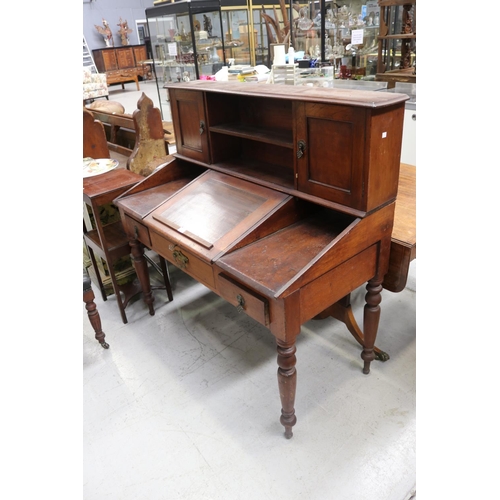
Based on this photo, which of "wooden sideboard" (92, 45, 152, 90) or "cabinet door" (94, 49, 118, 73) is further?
"wooden sideboard" (92, 45, 152, 90)

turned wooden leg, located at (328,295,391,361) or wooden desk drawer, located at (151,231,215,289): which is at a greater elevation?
wooden desk drawer, located at (151,231,215,289)

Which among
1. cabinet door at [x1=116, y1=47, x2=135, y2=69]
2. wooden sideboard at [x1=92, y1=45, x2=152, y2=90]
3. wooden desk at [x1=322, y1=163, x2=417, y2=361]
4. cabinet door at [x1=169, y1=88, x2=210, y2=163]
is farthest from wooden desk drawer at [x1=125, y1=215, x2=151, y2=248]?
cabinet door at [x1=116, y1=47, x2=135, y2=69]

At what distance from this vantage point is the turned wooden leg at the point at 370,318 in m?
1.94

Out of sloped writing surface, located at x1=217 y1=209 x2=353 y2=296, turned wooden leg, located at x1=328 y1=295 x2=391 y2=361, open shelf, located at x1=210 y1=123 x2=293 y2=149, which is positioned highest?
open shelf, located at x1=210 y1=123 x2=293 y2=149

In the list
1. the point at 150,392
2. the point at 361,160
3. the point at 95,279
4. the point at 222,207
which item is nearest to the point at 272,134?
the point at 222,207

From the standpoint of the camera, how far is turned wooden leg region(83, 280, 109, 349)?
2291 mm

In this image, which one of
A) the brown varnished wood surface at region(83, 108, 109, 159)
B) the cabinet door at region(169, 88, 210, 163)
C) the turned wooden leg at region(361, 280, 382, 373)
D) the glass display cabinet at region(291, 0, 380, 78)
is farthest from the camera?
the glass display cabinet at region(291, 0, 380, 78)

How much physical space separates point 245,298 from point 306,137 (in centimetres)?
68

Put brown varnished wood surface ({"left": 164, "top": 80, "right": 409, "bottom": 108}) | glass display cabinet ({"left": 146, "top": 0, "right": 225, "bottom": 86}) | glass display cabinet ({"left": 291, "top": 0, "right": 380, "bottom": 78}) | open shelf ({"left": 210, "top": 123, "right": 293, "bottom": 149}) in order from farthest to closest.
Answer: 1. glass display cabinet ({"left": 146, "top": 0, "right": 225, "bottom": 86})
2. glass display cabinet ({"left": 291, "top": 0, "right": 380, "bottom": 78})
3. open shelf ({"left": 210, "top": 123, "right": 293, "bottom": 149})
4. brown varnished wood surface ({"left": 164, "top": 80, "right": 409, "bottom": 108})

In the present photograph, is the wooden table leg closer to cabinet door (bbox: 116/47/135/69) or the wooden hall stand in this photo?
the wooden hall stand

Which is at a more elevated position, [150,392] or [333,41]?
[333,41]

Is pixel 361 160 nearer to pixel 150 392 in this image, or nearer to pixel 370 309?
pixel 370 309

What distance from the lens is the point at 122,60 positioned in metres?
11.2

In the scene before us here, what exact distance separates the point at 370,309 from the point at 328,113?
0.98m
